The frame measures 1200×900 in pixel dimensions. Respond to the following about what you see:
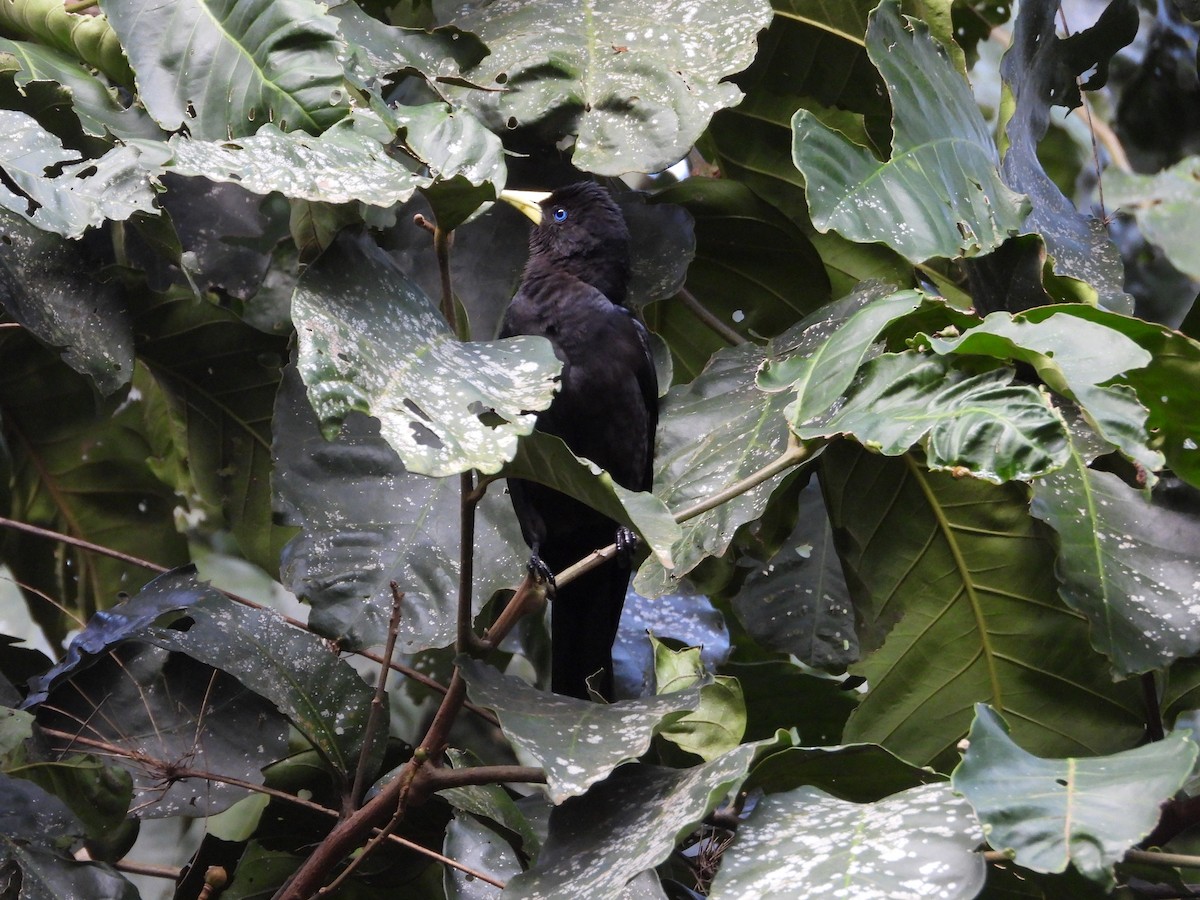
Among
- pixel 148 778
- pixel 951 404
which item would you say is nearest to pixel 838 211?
pixel 951 404

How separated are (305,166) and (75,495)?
4.86 feet

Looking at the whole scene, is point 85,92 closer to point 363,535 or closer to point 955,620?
point 363,535

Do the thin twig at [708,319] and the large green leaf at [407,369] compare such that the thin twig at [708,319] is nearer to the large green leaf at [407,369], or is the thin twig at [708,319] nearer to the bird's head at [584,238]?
the bird's head at [584,238]

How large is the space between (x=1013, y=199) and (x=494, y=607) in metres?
1.30

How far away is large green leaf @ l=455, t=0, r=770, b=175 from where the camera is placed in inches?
78.0

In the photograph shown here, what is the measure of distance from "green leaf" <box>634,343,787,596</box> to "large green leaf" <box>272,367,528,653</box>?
0.34 metres

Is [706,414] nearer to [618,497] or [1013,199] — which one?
[1013,199]

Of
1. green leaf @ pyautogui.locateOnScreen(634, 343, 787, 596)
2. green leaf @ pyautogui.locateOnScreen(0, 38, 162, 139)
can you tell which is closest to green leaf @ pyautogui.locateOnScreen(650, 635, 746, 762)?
green leaf @ pyautogui.locateOnScreen(634, 343, 787, 596)

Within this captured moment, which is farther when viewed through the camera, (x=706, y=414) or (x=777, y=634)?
(x=777, y=634)

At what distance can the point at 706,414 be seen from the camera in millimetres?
2123

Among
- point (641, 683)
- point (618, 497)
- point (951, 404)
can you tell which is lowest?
point (641, 683)

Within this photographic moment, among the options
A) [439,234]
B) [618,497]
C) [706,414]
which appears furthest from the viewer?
[706,414]

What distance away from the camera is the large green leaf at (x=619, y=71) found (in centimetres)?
198

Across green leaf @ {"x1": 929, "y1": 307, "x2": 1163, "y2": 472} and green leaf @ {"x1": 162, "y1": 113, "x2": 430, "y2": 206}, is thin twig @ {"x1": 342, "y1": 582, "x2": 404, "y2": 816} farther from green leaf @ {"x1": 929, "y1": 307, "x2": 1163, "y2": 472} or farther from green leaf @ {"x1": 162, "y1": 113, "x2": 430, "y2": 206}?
green leaf @ {"x1": 929, "y1": 307, "x2": 1163, "y2": 472}
